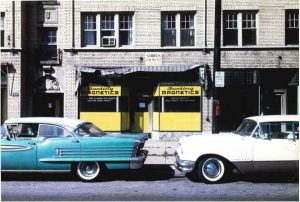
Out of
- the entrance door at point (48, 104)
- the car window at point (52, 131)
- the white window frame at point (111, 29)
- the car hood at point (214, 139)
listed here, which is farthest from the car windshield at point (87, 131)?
the entrance door at point (48, 104)

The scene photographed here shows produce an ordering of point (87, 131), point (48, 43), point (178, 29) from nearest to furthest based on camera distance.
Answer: point (87, 131) < point (178, 29) < point (48, 43)

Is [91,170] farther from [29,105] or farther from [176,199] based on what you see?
[29,105]

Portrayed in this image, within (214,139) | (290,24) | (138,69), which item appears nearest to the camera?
(214,139)

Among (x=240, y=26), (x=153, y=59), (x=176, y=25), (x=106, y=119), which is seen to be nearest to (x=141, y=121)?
(x=106, y=119)

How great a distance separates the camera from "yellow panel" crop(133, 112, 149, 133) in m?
18.4

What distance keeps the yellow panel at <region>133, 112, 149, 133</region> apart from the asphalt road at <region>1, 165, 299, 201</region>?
7475 mm

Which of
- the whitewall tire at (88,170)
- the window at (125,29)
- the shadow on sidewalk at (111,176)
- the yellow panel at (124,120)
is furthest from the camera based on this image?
the window at (125,29)

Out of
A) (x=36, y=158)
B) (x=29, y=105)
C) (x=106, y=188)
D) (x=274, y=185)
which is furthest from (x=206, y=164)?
(x=29, y=105)

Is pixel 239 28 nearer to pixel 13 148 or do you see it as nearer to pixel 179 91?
pixel 179 91

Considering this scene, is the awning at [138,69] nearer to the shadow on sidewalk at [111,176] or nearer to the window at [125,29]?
the window at [125,29]

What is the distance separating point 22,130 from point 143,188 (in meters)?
3.31

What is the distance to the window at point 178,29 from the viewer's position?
17.9 metres

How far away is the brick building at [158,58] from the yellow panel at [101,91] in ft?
0.15

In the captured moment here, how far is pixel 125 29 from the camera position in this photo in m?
18.0
